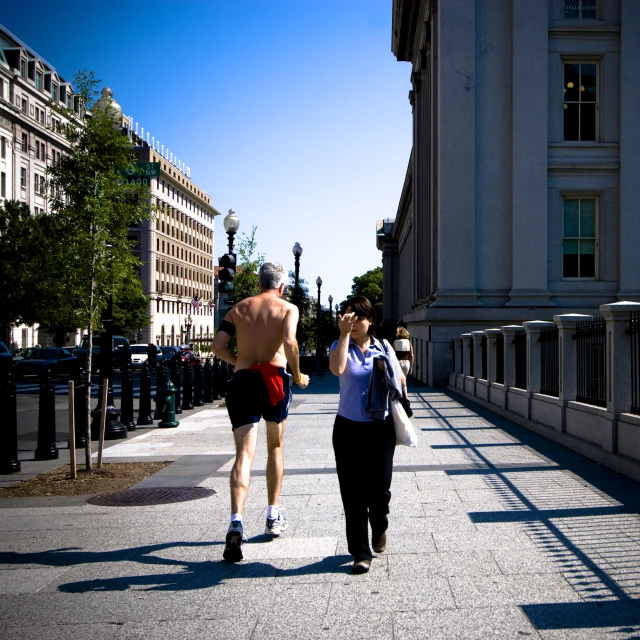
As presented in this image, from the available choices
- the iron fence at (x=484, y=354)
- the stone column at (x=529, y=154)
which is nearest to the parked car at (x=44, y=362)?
the stone column at (x=529, y=154)

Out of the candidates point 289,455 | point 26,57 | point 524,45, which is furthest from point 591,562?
point 26,57

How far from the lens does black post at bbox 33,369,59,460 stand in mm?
11617

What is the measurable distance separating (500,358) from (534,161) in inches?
492

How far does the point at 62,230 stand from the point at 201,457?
133 inches

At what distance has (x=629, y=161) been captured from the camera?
2958 cm

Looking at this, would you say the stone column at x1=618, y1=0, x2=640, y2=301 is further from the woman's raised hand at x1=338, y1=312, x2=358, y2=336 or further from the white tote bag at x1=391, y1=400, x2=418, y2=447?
the woman's raised hand at x1=338, y1=312, x2=358, y2=336

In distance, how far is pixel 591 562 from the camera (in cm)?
573

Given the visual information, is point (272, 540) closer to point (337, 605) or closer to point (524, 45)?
point (337, 605)

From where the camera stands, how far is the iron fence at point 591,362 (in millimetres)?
10961

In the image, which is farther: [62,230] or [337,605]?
[62,230]

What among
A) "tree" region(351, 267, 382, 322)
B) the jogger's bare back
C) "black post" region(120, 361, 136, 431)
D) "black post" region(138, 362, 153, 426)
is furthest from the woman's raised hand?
"tree" region(351, 267, 382, 322)

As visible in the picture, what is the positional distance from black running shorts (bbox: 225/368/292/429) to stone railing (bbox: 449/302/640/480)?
4308 millimetres

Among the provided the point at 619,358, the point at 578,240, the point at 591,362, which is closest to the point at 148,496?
the point at 619,358

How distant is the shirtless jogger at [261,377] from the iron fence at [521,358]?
389 inches
